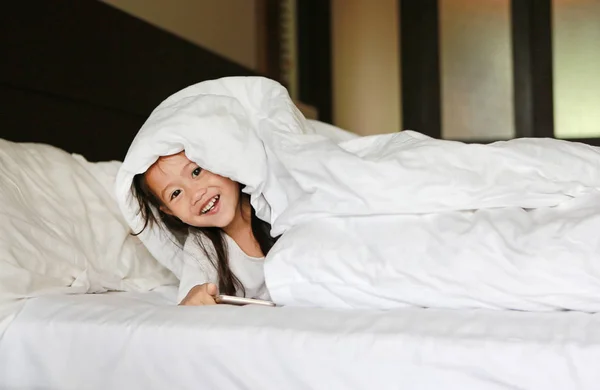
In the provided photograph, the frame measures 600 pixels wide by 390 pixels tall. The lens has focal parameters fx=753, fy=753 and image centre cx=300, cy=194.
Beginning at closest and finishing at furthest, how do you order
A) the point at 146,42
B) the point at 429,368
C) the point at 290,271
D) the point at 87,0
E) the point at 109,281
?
the point at 429,368, the point at 290,271, the point at 109,281, the point at 87,0, the point at 146,42

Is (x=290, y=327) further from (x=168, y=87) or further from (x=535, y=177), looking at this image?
(x=168, y=87)

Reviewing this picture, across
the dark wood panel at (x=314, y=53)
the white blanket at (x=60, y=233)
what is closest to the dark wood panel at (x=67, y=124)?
the white blanket at (x=60, y=233)

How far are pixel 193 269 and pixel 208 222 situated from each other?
90 millimetres

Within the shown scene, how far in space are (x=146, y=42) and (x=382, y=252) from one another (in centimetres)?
127

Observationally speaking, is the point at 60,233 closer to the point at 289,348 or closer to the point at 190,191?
the point at 190,191

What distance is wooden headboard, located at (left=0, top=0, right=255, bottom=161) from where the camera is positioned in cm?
160

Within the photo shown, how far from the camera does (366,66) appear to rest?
385 cm

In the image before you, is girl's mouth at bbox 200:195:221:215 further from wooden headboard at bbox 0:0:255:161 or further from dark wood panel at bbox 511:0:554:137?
dark wood panel at bbox 511:0:554:137

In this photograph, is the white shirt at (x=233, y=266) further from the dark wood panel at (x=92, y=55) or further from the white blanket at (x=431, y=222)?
the dark wood panel at (x=92, y=55)

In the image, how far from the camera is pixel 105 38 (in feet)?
6.16

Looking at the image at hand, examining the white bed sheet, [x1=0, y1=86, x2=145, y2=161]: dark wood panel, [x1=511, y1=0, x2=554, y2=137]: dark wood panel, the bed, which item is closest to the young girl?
the bed

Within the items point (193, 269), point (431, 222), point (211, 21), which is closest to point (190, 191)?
point (193, 269)

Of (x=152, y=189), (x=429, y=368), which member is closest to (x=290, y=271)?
(x=429, y=368)

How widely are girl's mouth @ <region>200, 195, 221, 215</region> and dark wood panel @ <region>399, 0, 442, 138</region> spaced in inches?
90.6
